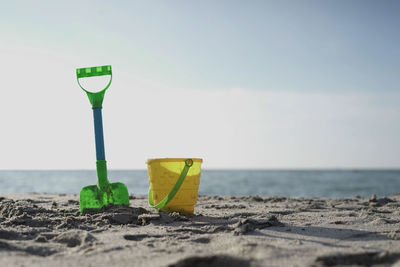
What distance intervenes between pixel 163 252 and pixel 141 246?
0.56 feet

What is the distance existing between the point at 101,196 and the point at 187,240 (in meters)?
1.25

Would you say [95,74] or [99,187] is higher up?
[95,74]

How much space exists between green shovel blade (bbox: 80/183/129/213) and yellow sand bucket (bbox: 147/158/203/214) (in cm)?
25

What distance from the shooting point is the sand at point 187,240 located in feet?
5.05

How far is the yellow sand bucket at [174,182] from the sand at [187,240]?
0.18 meters

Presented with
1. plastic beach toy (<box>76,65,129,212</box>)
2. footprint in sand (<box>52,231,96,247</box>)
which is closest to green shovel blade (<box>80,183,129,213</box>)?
plastic beach toy (<box>76,65,129,212</box>)

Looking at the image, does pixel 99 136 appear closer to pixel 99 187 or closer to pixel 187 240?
pixel 99 187

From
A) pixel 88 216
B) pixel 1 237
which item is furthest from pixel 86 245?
pixel 88 216

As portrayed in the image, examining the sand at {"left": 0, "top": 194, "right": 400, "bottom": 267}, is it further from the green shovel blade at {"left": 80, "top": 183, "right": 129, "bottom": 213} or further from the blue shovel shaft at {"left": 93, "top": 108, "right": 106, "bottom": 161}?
the blue shovel shaft at {"left": 93, "top": 108, "right": 106, "bottom": 161}

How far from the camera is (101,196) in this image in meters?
2.99

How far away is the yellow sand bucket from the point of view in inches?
114

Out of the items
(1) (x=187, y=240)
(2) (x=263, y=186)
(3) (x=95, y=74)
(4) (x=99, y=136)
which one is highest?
(3) (x=95, y=74)

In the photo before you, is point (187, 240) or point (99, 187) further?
point (99, 187)

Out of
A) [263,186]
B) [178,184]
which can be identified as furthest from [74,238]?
[263,186]
